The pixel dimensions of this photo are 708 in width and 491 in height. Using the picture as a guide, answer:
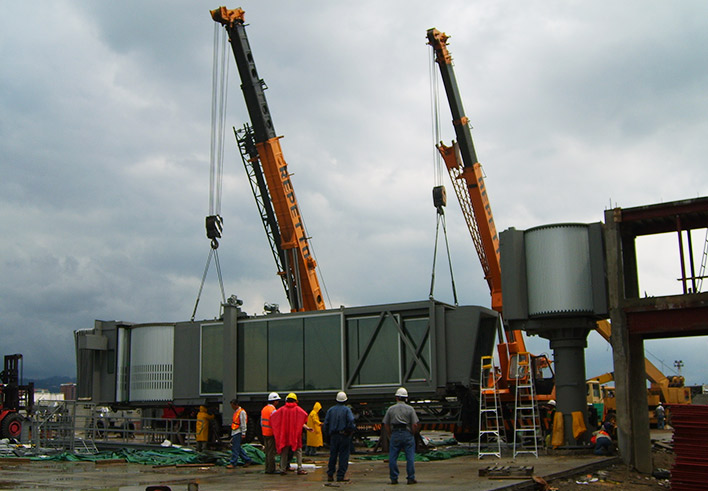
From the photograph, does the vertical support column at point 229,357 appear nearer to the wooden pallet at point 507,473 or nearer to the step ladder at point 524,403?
the step ladder at point 524,403

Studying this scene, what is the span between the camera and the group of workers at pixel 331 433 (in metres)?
13.0

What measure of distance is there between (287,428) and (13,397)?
21014mm

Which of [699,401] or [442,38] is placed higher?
[442,38]

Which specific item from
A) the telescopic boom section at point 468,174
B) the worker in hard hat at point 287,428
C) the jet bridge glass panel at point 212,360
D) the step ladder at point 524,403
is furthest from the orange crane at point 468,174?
the worker in hard hat at point 287,428

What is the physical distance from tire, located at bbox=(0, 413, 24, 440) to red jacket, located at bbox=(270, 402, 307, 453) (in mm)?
18713

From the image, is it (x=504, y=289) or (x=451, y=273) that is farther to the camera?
(x=451, y=273)

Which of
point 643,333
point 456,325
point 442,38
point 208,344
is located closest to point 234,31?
point 442,38

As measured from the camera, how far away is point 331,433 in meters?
13.9

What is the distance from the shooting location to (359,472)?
1584 cm

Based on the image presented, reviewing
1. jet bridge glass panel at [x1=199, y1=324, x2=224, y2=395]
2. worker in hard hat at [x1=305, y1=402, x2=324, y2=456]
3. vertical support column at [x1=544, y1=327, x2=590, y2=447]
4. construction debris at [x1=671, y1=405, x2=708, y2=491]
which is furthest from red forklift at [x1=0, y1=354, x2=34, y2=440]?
construction debris at [x1=671, y1=405, x2=708, y2=491]

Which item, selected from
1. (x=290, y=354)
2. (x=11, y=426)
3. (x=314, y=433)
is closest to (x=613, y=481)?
(x=314, y=433)

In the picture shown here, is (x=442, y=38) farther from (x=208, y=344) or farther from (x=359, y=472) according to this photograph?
(x=359, y=472)

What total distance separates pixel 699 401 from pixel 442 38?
19.6 meters

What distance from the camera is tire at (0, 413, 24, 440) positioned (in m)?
29.8
